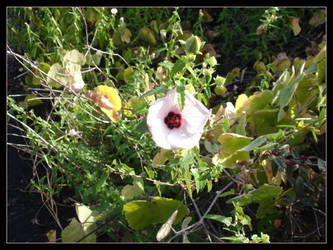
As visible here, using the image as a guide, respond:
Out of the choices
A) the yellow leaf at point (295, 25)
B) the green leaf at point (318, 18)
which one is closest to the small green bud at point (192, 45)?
the yellow leaf at point (295, 25)

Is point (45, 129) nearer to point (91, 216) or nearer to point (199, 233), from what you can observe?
point (91, 216)

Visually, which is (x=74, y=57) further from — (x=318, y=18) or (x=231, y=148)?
(x=318, y=18)

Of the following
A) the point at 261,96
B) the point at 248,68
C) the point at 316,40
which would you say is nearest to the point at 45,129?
the point at 261,96

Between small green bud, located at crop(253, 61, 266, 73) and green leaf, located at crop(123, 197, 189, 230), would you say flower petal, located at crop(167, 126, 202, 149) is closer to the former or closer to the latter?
green leaf, located at crop(123, 197, 189, 230)

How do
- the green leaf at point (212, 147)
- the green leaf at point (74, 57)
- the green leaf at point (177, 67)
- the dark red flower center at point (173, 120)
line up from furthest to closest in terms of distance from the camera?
the green leaf at point (74, 57)
the green leaf at point (212, 147)
the dark red flower center at point (173, 120)
the green leaf at point (177, 67)

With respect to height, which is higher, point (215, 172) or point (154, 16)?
point (154, 16)

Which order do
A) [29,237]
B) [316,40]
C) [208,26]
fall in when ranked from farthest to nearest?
[208,26] → [316,40] → [29,237]

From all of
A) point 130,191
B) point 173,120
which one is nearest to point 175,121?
point 173,120

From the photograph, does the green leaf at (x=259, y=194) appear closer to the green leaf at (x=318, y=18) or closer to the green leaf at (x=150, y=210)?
the green leaf at (x=150, y=210)
